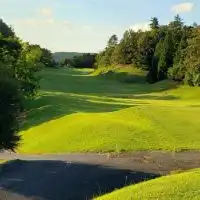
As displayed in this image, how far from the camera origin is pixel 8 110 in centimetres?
2373

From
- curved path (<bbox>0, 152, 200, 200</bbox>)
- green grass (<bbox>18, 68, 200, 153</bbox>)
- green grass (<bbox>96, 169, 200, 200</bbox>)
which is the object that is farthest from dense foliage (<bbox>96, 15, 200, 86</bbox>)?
green grass (<bbox>96, 169, 200, 200</bbox>)

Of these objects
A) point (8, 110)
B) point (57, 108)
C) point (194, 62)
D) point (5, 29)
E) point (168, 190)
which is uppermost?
point (5, 29)

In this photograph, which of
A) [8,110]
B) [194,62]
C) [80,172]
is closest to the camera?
[80,172]

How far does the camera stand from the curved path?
18.9 meters

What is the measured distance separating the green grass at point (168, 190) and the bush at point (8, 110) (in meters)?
9.65

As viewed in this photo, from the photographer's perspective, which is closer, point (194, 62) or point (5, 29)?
point (194, 62)

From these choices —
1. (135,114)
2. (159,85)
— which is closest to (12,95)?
(135,114)

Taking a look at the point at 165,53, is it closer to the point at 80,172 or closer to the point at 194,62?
the point at 194,62

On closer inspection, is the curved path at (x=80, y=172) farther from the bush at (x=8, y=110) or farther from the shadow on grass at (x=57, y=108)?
the shadow on grass at (x=57, y=108)

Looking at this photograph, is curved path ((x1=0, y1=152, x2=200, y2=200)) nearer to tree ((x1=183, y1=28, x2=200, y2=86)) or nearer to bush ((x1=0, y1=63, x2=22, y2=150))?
bush ((x1=0, y1=63, x2=22, y2=150))

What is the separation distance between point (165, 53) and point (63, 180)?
265ft

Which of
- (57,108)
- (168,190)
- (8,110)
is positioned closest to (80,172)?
(8,110)

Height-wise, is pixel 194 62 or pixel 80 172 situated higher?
pixel 194 62

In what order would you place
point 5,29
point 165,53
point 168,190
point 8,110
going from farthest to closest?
point 5,29
point 165,53
point 8,110
point 168,190
